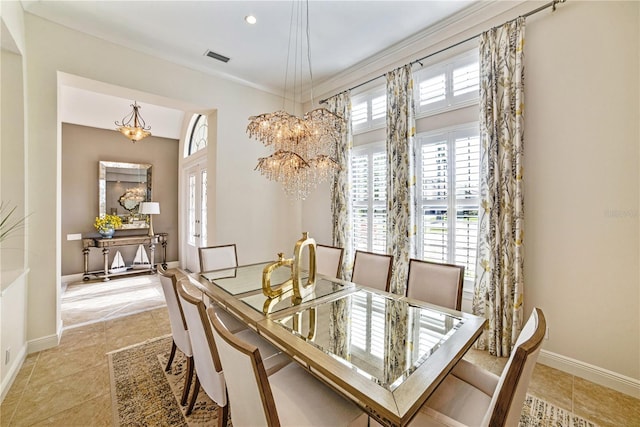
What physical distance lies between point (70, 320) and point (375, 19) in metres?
5.17

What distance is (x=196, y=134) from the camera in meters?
5.51

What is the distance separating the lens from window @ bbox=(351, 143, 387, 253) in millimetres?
3564

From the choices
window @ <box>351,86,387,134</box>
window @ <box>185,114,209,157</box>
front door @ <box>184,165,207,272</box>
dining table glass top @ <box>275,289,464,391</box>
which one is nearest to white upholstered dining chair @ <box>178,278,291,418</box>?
dining table glass top @ <box>275,289,464,391</box>

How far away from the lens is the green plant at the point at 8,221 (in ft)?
7.91

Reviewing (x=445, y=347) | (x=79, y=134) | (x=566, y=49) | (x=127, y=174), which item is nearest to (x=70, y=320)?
(x=127, y=174)

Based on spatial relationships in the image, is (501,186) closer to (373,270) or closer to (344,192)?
(373,270)

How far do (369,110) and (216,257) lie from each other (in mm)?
2878

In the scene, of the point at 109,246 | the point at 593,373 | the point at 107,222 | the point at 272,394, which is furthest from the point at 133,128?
the point at 593,373

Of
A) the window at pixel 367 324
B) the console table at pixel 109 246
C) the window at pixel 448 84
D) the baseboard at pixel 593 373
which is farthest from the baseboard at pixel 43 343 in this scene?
the baseboard at pixel 593 373

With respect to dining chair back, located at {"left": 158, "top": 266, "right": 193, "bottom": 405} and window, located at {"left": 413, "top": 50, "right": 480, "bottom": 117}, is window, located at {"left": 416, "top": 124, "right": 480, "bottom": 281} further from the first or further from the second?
dining chair back, located at {"left": 158, "top": 266, "right": 193, "bottom": 405}

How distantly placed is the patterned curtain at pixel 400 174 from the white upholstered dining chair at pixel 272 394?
2001mm

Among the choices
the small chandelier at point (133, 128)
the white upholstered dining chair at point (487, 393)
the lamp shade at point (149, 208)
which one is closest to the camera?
the white upholstered dining chair at point (487, 393)

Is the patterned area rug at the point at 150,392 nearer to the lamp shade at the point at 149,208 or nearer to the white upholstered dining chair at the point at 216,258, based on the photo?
the white upholstered dining chair at the point at 216,258

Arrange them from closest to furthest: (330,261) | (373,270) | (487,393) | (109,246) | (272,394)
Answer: (272,394) → (487,393) → (373,270) → (330,261) → (109,246)
